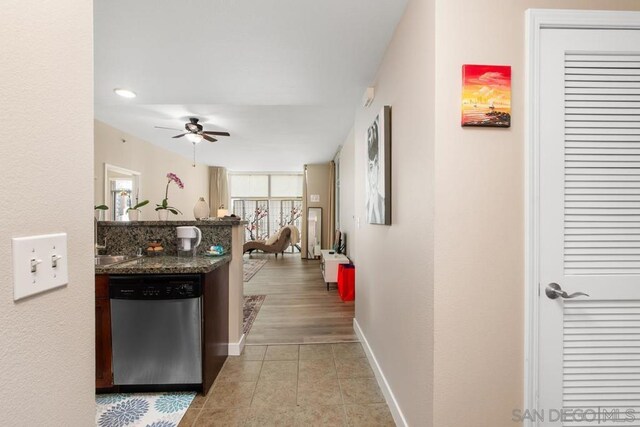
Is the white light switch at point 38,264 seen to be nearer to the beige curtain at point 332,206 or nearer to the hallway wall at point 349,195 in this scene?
the hallway wall at point 349,195

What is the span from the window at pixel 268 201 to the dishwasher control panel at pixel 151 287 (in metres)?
7.27

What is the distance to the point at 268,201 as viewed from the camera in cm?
923

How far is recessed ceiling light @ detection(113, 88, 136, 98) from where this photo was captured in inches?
103

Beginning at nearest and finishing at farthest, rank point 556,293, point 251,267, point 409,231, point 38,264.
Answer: point 38,264
point 556,293
point 409,231
point 251,267

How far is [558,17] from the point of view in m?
1.22

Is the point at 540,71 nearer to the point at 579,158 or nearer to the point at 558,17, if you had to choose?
the point at 558,17

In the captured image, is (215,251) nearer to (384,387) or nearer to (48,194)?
(384,387)

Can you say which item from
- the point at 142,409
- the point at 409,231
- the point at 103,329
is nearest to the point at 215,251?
the point at 103,329

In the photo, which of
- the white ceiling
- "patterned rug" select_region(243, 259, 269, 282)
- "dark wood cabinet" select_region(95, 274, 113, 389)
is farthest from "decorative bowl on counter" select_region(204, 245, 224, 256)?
"patterned rug" select_region(243, 259, 269, 282)

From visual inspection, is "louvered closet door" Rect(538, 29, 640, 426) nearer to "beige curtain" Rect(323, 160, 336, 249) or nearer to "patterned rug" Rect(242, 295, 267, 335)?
"patterned rug" Rect(242, 295, 267, 335)

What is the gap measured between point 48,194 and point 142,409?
1909mm

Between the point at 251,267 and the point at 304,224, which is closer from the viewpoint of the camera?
the point at 251,267

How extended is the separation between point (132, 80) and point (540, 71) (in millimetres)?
2876

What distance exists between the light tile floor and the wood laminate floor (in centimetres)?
27
